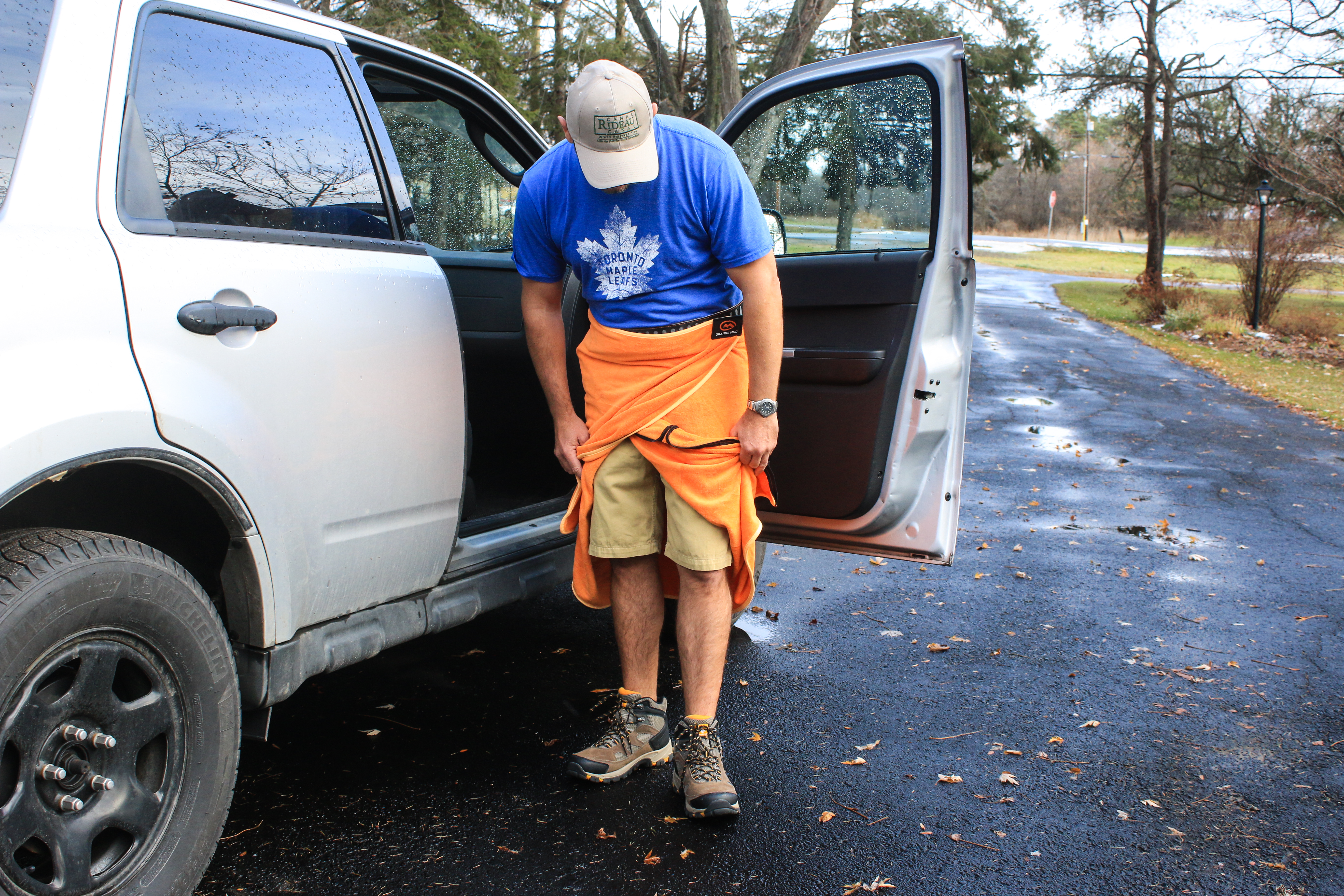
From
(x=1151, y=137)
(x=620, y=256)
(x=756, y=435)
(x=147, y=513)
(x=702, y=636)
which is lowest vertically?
(x=702, y=636)

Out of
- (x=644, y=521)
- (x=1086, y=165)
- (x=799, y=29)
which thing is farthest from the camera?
(x=1086, y=165)

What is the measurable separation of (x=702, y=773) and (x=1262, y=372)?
42.9 ft

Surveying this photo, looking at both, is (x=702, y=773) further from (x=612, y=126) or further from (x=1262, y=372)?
(x=1262, y=372)

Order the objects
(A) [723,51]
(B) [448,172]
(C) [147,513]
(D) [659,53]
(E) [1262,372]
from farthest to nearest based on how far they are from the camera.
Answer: (D) [659,53] < (E) [1262,372] < (A) [723,51] < (B) [448,172] < (C) [147,513]

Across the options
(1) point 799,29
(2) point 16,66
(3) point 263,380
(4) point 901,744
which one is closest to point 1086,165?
(1) point 799,29

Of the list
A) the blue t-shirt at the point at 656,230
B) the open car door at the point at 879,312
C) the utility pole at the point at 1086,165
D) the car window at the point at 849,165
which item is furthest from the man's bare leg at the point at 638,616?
the utility pole at the point at 1086,165

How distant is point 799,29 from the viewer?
1220 cm

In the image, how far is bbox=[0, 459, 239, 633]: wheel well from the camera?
2.04m

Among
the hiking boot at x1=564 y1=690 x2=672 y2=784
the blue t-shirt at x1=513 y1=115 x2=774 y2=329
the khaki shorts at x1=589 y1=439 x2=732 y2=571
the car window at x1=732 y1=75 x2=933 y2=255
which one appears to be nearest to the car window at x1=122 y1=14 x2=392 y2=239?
the blue t-shirt at x1=513 y1=115 x2=774 y2=329

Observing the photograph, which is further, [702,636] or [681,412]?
[702,636]

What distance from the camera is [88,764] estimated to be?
1.90 metres

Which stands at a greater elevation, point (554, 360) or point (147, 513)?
point (554, 360)

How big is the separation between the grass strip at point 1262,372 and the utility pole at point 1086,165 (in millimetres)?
16071

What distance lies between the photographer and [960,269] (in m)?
3.13
